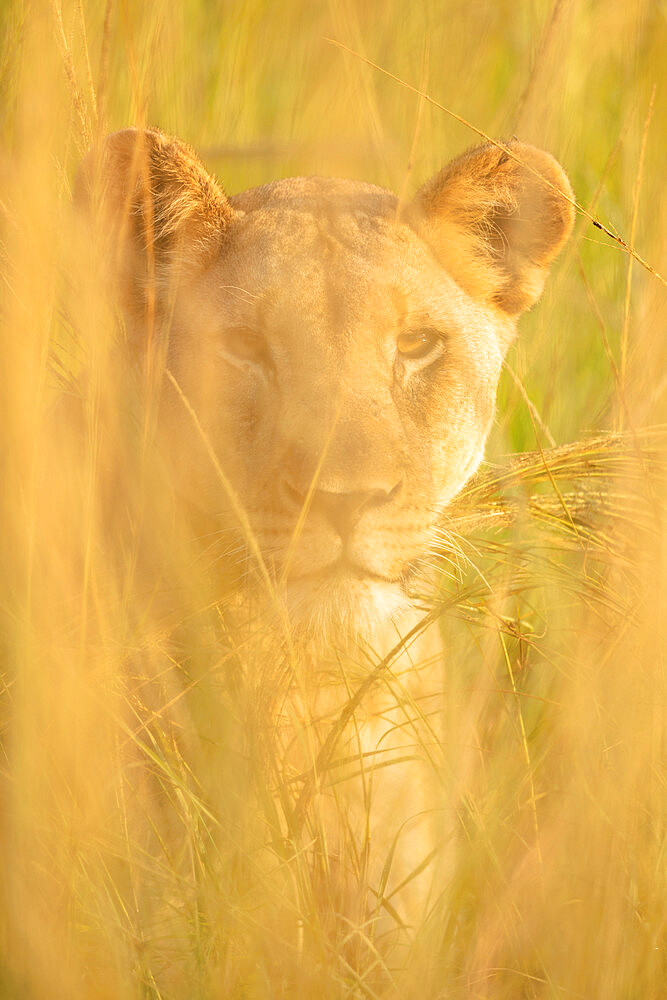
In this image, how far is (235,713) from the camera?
2.08m

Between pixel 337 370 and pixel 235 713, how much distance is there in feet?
2.64

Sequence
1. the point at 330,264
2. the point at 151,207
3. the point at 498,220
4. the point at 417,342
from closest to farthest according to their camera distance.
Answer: the point at 151,207, the point at 330,264, the point at 417,342, the point at 498,220

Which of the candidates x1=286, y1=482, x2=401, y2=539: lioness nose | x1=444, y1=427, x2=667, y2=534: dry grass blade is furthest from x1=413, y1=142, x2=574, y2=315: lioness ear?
x1=286, y1=482, x2=401, y2=539: lioness nose

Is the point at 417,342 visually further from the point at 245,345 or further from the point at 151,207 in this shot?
the point at 151,207

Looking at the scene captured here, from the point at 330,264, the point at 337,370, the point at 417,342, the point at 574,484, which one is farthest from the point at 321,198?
the point at 574,484

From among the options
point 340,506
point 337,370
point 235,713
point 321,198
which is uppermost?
point 321,198

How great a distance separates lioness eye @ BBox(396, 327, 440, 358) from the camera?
265cm

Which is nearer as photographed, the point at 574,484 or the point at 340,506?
the point at 340,506

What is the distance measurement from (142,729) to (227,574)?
1.35 feet

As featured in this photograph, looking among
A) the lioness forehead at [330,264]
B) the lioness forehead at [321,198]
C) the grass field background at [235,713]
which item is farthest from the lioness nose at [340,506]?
the lioness forehead at [321,198]

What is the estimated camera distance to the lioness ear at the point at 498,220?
270 cm

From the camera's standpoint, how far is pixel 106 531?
234cm

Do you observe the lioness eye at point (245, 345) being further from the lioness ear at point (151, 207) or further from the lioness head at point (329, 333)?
the lioness ear at point (151, 207)

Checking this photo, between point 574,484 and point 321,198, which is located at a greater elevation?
point 321,198
